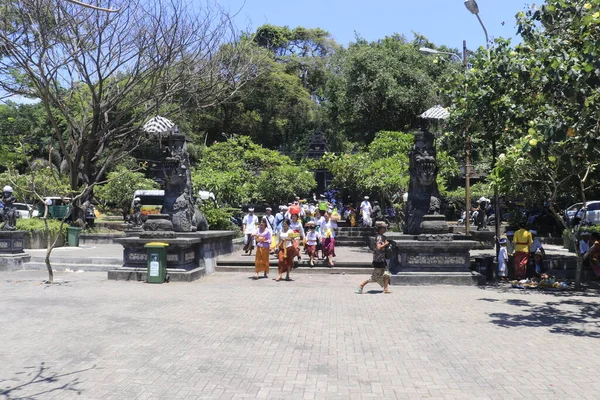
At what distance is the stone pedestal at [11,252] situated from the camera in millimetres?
16234

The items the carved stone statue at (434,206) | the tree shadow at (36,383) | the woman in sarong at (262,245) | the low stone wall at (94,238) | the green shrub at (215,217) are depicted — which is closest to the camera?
the tree shadow at (36,383)

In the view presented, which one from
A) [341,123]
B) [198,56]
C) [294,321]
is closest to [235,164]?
[198,56]

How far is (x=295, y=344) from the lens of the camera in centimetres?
766

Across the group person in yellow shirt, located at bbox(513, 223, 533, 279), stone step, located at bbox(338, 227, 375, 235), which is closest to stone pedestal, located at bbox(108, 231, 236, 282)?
person in yellow shirt, located at bbox(513, 223, 533, 279)

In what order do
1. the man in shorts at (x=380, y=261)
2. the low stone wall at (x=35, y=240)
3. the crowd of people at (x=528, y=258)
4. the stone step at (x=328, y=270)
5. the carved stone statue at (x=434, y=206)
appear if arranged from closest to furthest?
the man in shorts at (x=380, y=261) < the crowd of people at (x=528, y=258) < the carved stone statue at (x=434, y=206) < the stone step at (x=328, y=270) < the low stone wall at (x=35, y=240)

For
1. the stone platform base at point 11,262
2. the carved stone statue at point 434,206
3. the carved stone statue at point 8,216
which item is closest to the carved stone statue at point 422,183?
the carved stone statue at point 434,206

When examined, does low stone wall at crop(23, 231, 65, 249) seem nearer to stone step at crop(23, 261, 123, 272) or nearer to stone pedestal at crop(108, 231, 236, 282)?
stone step at crop(23, 261, 123, 272)

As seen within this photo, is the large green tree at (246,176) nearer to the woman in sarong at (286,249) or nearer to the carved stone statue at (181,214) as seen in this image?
the carved stone statue at (181,214)

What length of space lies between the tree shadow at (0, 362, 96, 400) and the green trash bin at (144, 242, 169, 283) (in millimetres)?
6913

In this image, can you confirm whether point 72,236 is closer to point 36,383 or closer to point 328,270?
point 328,270

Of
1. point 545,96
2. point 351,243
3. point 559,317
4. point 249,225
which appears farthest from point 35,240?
point 559,317

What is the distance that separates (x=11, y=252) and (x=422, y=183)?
38.7 ft

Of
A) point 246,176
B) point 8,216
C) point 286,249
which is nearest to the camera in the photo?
point 286,249

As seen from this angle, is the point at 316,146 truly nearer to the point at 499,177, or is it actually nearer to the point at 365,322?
the point at 499,177
